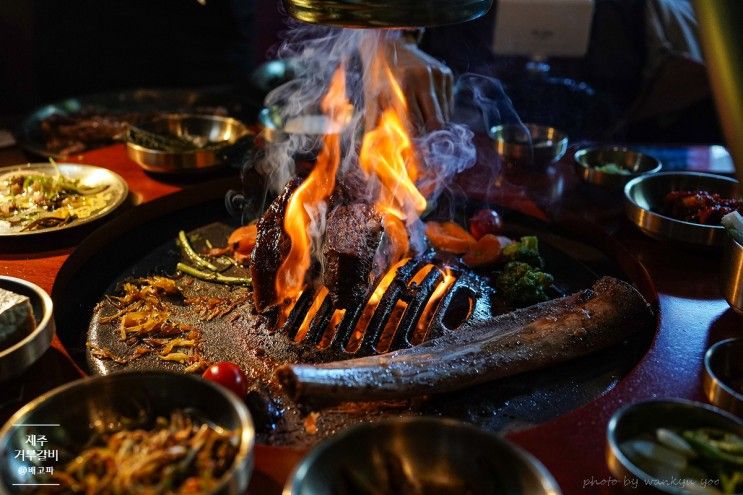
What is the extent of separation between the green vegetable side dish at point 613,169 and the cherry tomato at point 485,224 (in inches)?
39.6

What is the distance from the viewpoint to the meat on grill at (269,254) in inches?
177

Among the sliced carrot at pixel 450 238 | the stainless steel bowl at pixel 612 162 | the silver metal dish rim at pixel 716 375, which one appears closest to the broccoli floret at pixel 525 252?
the sliced carrot at pixel 450 238

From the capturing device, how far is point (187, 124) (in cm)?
662

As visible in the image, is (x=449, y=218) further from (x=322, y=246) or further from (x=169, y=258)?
(x=169, y=258)

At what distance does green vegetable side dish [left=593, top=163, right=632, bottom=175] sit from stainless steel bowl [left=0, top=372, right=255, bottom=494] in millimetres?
4057

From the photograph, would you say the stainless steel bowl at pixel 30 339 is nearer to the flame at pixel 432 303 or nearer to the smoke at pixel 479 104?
the flame at pixel 432 303

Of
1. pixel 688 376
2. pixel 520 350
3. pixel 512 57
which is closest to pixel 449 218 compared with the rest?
pixel 520 350

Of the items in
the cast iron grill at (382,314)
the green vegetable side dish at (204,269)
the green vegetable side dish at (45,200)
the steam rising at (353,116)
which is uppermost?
the steam rising at (353,116)

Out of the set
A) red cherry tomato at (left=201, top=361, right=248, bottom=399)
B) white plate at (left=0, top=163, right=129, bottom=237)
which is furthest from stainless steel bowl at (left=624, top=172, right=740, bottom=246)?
white plate at (left=0, top=163, right=129, bottom=237)

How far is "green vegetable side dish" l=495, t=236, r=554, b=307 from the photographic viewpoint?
4691 mm

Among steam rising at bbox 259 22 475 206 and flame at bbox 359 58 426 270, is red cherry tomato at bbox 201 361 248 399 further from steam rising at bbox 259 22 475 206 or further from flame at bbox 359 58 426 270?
steam rising at bbox 259 22 475 206

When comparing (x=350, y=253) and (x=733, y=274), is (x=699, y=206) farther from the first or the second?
(x=350, y=253)

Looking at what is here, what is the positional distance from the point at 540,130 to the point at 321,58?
7.30 ft

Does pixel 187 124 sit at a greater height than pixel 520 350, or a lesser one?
greater
